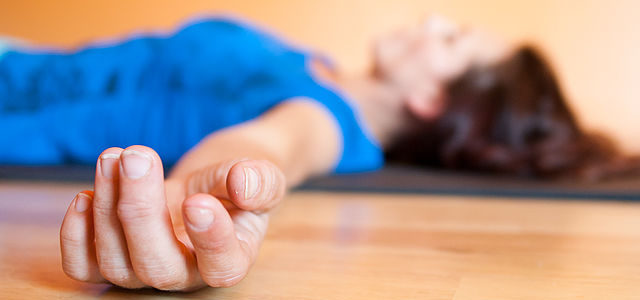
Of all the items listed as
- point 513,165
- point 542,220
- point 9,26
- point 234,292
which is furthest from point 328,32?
point 234,292

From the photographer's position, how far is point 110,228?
38cm

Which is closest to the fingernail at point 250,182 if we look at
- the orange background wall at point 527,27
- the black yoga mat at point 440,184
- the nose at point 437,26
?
the black yoga mat at point 440,184

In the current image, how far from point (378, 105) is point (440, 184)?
16.8 inches

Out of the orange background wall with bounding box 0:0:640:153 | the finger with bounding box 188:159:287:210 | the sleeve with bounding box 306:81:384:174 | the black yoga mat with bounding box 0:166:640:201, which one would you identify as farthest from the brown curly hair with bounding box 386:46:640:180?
the finger with bounding box 188:159:287:210

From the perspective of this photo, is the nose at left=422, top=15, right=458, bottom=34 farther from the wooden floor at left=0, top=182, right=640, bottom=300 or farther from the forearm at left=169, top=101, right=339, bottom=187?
the wooden floor at left=0, top=182, right=640, bottom=300

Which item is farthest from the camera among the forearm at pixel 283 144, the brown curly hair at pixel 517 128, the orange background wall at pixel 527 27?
the orange background wall at pixel 527 27

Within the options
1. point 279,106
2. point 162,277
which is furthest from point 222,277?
point 279,106

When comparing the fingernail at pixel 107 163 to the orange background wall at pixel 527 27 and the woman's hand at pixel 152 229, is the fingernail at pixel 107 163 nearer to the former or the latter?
the woman's hand at pixel 152 229

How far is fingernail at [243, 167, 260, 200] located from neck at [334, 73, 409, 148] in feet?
3.83

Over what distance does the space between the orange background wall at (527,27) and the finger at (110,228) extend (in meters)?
2.44

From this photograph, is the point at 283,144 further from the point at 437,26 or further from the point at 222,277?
the point at 437,26

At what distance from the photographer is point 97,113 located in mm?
1276

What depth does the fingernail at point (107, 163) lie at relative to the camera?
1.18ft

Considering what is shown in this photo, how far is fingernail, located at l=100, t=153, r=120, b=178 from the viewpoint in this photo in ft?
1.18
